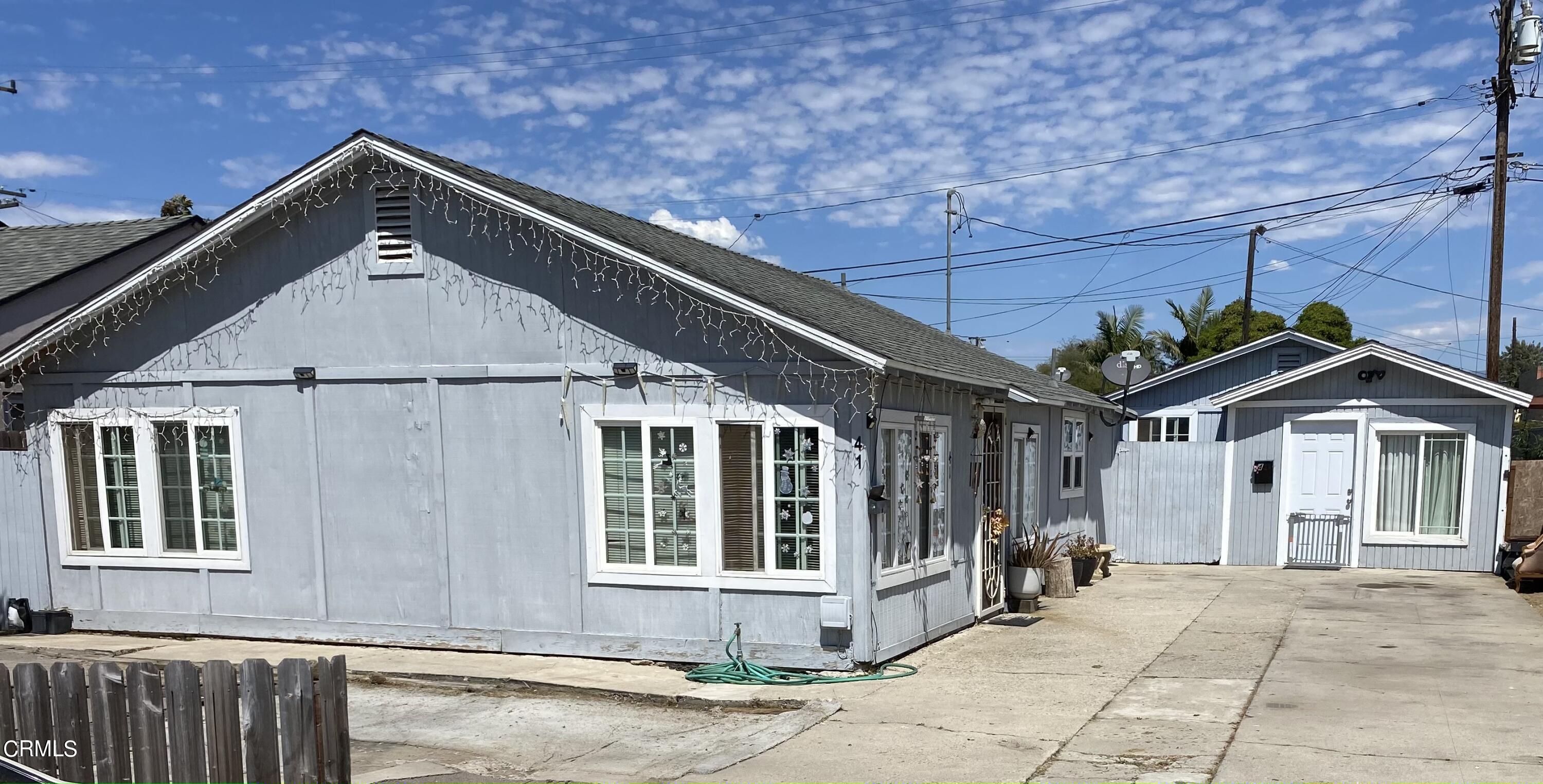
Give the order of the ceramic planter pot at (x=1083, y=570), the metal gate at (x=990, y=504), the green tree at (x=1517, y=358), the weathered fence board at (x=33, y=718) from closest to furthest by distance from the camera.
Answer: the weathered fence board at (x=33, y=718)
the metal gate at (x=990, y=504)
the ceramic planter pot at (x=1083, y=570)
the green tree at (x=1517, y=358)

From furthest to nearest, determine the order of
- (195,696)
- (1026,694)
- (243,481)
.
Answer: (243,481)
(1026,694)
(195,696)

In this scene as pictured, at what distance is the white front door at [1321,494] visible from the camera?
14867 mm

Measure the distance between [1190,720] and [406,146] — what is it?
305 inches

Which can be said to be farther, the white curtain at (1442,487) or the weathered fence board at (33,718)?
the white curtain at (1442,487)

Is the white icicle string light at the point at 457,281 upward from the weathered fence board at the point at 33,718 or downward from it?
upward

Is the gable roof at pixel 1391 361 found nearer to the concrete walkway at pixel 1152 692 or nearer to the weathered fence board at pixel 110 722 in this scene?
the concrete walkway at pixel 1152 692

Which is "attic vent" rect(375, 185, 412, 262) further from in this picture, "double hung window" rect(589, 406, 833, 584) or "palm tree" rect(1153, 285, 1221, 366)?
"palm tree" rect(1153, 285, 1221, 366)

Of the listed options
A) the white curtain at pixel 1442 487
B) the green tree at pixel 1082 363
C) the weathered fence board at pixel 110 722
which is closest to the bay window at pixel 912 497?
→ the weathered fence board at pixel 110 722

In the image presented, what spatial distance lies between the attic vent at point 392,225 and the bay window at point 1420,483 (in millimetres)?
13515

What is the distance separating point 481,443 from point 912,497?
12.9 ft

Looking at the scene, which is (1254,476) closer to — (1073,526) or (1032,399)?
(1073,526)

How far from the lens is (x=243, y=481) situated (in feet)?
32.0

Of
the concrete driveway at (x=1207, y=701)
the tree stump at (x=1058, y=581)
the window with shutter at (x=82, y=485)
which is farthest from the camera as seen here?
the tree stump at (x=1058, y=581)

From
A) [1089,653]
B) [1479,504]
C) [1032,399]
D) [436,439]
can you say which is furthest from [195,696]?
[1479,504]
